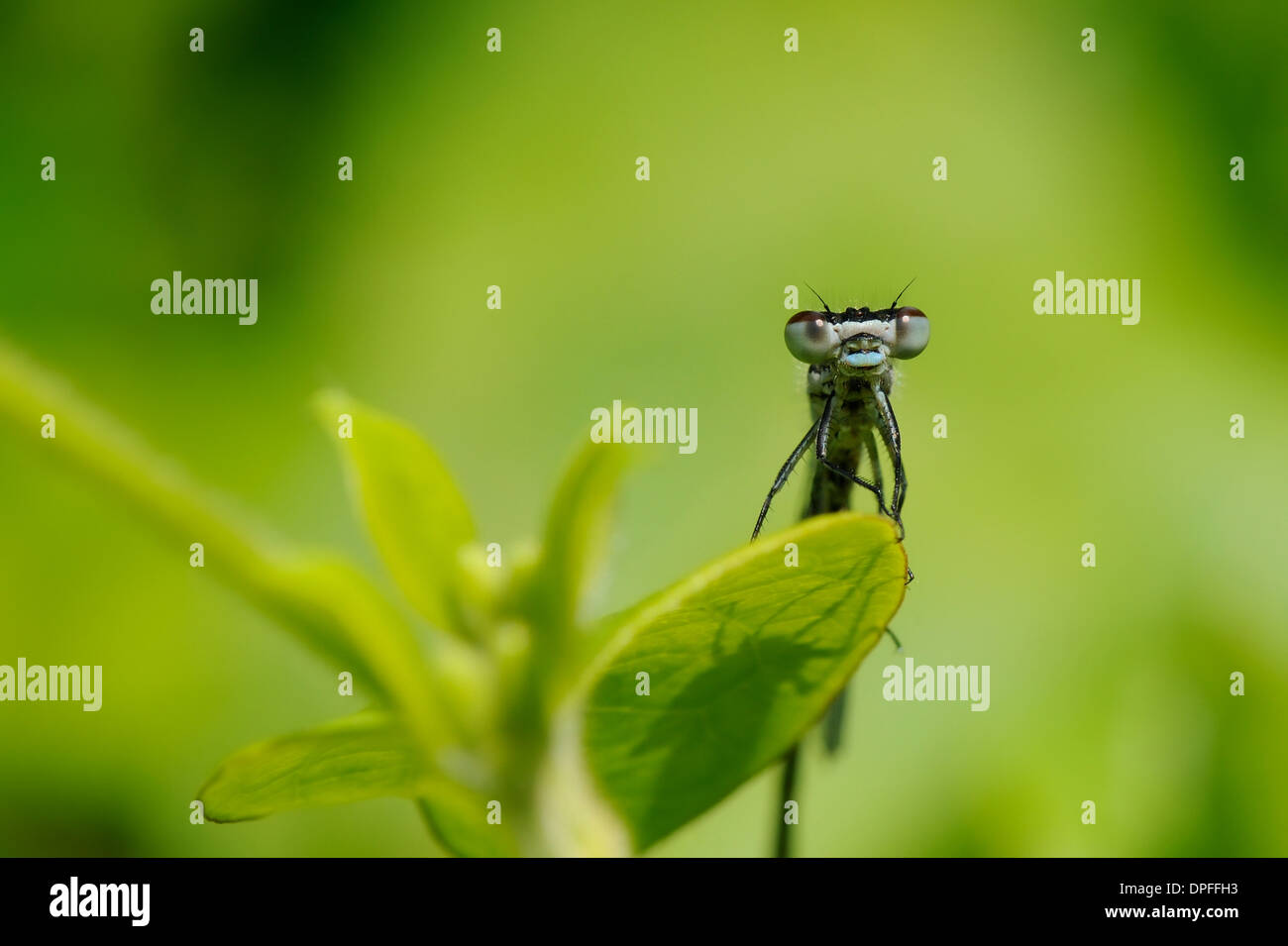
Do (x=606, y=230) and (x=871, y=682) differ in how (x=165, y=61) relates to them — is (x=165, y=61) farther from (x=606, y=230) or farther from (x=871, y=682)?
(x=871, y=682)

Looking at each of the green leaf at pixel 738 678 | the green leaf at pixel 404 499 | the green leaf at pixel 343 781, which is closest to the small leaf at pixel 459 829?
the green leaf at pixel 343 781

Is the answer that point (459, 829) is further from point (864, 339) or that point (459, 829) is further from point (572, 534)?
point (864, 339)

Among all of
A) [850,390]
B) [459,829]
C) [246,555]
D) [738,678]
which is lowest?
[459,829]

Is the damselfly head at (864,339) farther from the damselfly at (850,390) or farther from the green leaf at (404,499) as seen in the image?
the green leaf at (404,499)

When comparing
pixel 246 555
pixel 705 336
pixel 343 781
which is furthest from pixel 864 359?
pixel 246 555

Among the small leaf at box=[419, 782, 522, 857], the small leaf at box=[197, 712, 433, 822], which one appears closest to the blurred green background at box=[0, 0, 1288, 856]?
the small leaf at box=[419, 782, 522, 857]

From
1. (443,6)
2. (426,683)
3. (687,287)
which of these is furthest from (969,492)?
(426,683)

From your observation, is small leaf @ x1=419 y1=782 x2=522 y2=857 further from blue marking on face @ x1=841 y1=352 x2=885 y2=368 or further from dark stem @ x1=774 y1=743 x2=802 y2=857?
blue marking on face @ x1=841 y1=352 x2=885 y2=368

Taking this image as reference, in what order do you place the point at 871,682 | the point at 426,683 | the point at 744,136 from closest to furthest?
the point at 426,683
the point at 871,682
the point at 744,136
